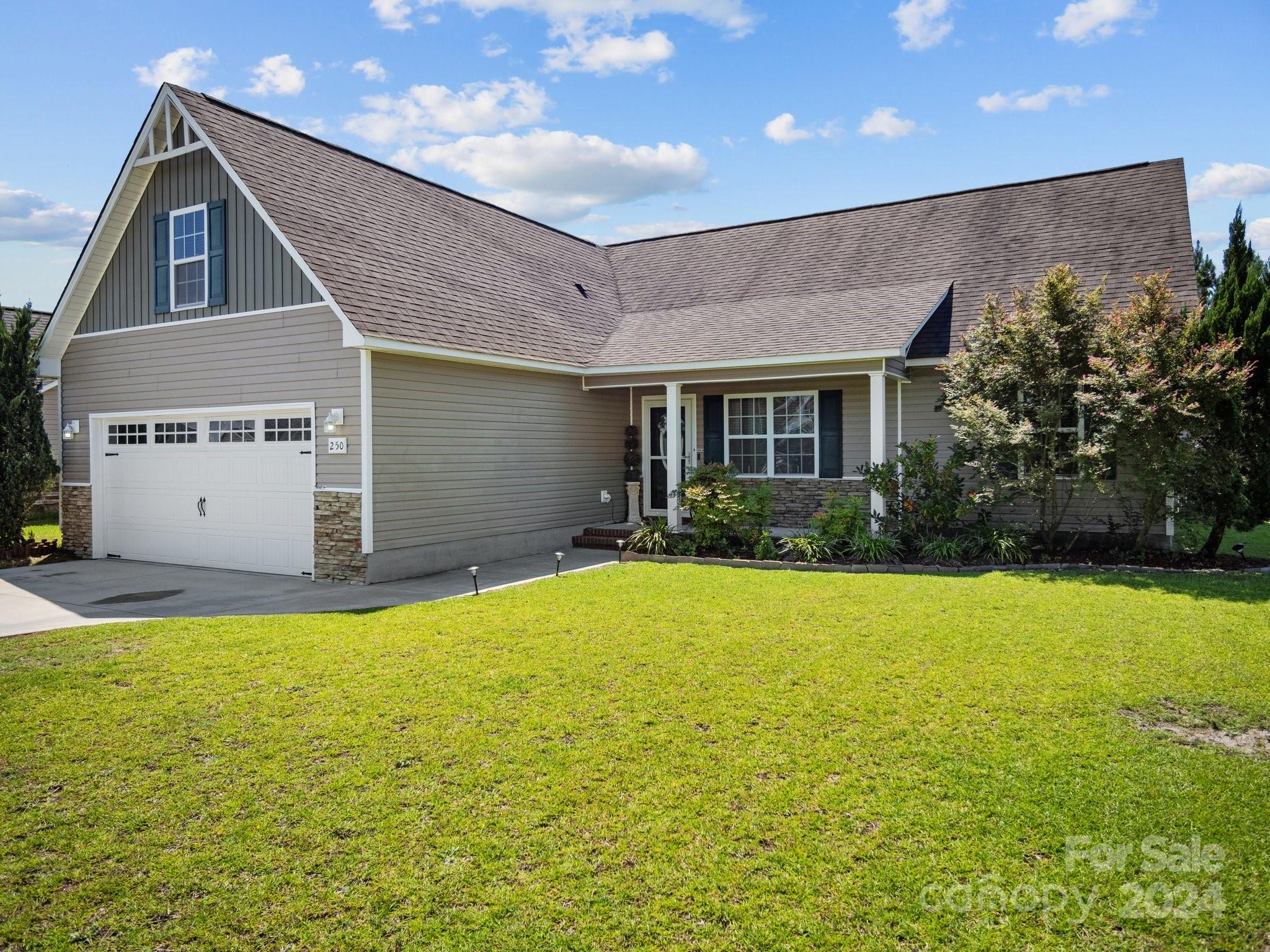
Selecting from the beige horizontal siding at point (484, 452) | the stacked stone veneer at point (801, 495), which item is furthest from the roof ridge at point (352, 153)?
the stacked stone veneer at point (801, 495)

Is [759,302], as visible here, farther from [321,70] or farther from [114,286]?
[114,286]

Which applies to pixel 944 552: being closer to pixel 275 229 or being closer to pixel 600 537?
pixel 600 537

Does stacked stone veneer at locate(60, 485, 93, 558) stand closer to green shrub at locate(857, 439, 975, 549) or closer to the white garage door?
the white garage door

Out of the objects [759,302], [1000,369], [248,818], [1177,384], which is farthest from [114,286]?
[1177,384]

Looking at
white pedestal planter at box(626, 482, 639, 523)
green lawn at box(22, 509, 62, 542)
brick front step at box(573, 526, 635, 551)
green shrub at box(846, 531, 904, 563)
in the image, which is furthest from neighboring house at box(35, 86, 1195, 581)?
green lawn at box(22, 509, 62, 542)

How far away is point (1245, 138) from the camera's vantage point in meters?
10.5

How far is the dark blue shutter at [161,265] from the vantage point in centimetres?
1236

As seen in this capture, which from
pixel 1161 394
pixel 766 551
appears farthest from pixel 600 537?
pixel 1161 394

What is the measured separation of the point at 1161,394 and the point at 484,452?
9174 millimetres

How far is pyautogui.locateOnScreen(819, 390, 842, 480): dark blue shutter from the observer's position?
1351 cm

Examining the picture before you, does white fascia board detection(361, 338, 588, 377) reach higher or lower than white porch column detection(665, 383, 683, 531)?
higher

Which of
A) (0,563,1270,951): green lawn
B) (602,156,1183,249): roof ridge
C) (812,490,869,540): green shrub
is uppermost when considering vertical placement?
(602,156,1183,249): roof ridge

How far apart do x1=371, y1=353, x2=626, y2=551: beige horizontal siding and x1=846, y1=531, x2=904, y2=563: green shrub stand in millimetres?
Answer: 5229

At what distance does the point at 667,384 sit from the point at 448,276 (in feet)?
13.1
